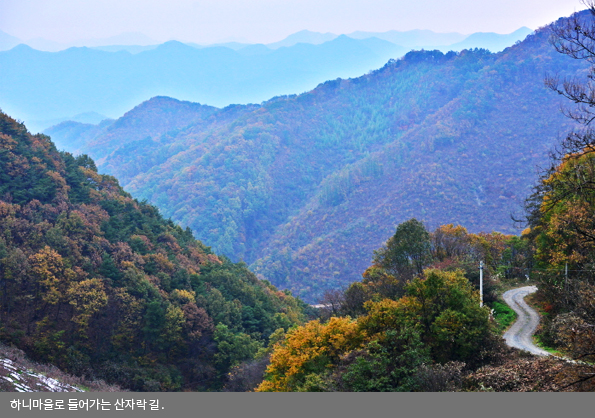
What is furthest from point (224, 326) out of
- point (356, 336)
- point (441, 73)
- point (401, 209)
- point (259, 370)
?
point (441, 73)

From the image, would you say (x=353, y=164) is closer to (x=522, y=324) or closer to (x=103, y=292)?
(x=103, y=292)

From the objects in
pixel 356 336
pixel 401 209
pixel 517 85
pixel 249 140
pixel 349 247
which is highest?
pixel 517 85

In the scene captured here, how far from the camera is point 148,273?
1416 inches

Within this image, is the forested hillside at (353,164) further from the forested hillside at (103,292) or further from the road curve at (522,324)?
the road curve at (522,324)

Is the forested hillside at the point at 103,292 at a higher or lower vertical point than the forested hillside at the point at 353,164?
lower

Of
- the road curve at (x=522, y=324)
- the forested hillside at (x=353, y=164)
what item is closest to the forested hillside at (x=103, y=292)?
the road curve at (x=522, y=324)

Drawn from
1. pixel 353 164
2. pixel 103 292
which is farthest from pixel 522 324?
pixel 353 164

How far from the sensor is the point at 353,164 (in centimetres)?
15838

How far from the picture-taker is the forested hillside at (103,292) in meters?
27.5

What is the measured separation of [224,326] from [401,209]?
99.1 meters

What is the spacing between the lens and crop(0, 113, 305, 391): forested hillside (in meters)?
27.5

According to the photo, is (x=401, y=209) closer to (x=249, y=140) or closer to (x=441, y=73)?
(x=249, y=140)

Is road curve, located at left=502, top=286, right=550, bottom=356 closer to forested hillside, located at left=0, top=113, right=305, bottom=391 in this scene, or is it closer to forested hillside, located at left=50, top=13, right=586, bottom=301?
forested hillside, located at left=0, top=113, right=305, bottom=391

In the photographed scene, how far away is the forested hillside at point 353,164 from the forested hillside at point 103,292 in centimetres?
6158
